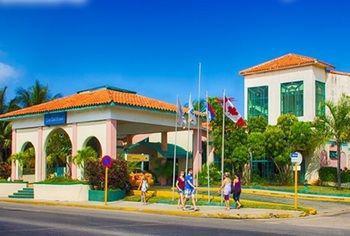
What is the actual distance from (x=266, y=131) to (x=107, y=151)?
13.4 m

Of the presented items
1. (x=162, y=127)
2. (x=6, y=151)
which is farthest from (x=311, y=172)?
(x=6, y=151)

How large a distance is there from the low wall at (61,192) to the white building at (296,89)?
19.1 meters

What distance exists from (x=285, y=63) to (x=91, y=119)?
18.2 meters

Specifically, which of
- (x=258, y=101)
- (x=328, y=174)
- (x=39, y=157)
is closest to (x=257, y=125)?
(x=258, y=101)

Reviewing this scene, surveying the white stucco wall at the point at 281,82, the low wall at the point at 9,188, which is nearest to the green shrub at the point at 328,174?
the white stucco wall at the point at 281,82

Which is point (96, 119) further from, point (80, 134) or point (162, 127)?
point (162, 127)

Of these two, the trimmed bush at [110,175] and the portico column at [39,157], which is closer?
the trimmed bush at [110,175]

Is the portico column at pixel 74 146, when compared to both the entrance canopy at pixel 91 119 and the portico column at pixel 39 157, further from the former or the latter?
the portico column at pixel 39 157

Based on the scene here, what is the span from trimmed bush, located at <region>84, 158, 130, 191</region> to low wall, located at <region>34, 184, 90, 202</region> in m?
0.65

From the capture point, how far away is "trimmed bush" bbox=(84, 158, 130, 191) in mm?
32344

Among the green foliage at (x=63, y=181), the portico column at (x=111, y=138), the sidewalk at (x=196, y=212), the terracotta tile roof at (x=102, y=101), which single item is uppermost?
the terracotta tile roof at (x=102, y=101)

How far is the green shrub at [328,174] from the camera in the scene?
143 feet

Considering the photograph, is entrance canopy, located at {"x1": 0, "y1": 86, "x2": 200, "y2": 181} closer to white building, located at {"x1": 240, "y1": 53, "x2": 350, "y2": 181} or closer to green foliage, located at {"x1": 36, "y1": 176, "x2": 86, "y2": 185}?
green foliage, located at {"x1": 36, "y1": 176, "x2": 86, "y2": 185}

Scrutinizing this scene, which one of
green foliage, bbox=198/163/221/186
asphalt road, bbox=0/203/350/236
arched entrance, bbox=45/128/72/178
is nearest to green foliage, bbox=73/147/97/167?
green foliage, bbox=198/163/221/186
